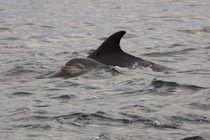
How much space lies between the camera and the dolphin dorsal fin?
48.1 ft

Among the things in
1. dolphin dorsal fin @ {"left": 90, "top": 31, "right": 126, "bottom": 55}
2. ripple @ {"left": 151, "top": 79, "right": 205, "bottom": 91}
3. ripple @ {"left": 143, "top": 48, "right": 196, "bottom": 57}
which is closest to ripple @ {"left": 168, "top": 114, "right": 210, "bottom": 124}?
ripple @ {"left": 151, "top": 79, "right": 205, "bottom": 91}

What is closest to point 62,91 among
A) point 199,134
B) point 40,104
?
point 40,104

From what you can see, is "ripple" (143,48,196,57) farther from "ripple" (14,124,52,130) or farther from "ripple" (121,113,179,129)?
"ripple" (14,124,52,130)

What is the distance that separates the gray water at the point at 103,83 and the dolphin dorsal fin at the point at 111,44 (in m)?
0.48

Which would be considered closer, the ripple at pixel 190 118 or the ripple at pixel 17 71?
the ripple at pixel 190 118

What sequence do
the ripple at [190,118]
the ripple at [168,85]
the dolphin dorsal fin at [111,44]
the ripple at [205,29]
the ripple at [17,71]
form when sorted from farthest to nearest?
the ripple at [205,29] → the ripple at [17,71] → the dolphin dorsal fin at [111,44] → the ripple at [168,85] → the ripple at [190,118]

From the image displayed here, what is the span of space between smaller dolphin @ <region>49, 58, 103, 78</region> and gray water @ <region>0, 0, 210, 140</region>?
0.25 metres

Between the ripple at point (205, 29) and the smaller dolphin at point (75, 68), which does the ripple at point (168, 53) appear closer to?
the smaller dolphin at point (75, 68)

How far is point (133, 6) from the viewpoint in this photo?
97.5 feet

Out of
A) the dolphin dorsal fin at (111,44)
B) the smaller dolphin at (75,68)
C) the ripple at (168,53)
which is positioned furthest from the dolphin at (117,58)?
the ripple at (168,53)

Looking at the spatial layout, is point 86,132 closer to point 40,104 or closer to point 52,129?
point 52,129

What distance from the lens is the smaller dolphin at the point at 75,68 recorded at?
48.2ft

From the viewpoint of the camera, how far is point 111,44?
1479cm

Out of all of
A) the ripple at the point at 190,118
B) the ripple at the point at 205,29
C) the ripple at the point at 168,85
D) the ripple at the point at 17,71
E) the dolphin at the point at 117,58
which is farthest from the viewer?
the ripple at the point at 205,29
